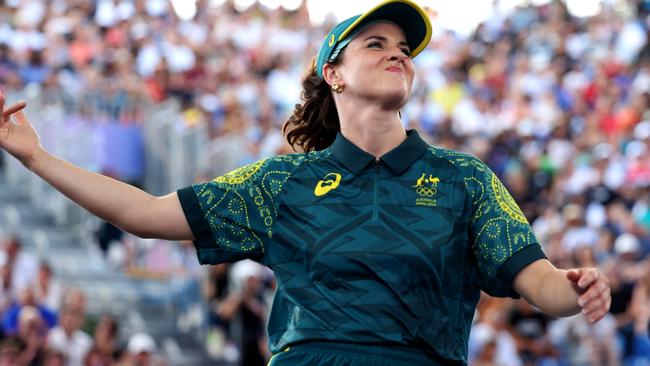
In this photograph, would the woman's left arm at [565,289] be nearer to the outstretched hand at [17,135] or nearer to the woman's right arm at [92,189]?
the woman's right arm at [92,189]

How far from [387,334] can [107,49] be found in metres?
11.6

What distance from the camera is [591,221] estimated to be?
43.5 ft

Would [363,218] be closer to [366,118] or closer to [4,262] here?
[366,118]

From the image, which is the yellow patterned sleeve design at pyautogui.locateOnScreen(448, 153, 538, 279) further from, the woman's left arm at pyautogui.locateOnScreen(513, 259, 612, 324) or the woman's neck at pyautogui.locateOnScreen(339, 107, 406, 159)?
the woman's neck at pyautogui.locateOnScreen(339, 107, 406, 159)

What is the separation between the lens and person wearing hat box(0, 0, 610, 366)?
365 cm

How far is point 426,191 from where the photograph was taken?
3801mm

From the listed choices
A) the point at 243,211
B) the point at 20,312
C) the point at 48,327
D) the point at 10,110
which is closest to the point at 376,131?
the point at 243,211

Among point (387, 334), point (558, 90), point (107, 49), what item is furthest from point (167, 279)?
point (387, 334)

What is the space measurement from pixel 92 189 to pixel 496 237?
1153 mm

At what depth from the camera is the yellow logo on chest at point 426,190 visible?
12.4 ft

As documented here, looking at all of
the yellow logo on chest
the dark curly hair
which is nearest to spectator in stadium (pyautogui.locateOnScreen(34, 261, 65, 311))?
the dark curly hair

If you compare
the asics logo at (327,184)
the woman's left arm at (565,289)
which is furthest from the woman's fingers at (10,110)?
the woman's left arm at (565,289)

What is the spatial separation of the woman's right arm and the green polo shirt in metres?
0.09

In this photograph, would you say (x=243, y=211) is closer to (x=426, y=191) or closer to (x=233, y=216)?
(x=233, y=216)
